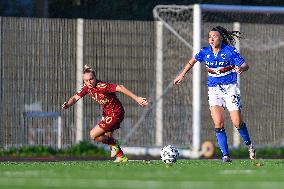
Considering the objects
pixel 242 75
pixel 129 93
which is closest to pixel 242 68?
pixel 129 93

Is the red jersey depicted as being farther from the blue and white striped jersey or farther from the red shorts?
the blue and white striped jersey

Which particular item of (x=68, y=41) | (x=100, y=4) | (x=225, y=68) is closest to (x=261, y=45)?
(x=68, y=41)

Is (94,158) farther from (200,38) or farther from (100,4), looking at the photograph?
(100,4)

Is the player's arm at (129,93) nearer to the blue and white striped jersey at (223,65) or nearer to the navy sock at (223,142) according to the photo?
the blue and white striped jersey at (223,65)

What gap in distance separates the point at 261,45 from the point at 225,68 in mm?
8438

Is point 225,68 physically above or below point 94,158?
above

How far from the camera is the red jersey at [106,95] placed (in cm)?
1983

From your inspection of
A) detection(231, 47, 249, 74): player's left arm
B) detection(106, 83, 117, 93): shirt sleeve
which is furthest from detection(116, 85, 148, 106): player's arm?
detection(231, 47, 249, 74): player's left arm

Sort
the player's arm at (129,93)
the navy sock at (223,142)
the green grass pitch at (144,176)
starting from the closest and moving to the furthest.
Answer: the green grass pitch at (144,176) < the player's arm at (129,93) < the navy sock at (223,142)

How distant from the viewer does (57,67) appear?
26.4 meters

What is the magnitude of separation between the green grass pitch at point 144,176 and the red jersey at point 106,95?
263 cm

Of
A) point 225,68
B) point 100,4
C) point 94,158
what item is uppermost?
point 100,4

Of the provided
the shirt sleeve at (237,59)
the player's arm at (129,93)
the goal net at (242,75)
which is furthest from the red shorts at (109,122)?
the goal net at (242,75)

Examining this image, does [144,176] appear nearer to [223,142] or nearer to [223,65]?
[223,142]
